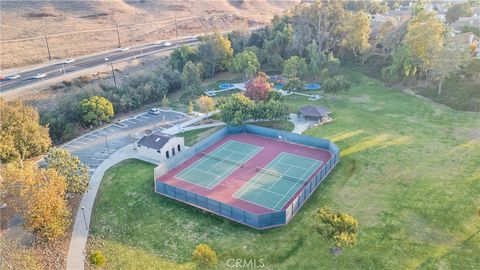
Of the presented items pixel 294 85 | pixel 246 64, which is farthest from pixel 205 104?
pixel 246 64

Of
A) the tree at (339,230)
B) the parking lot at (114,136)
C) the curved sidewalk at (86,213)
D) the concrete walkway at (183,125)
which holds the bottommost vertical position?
the curved sidewalk at (86,213)

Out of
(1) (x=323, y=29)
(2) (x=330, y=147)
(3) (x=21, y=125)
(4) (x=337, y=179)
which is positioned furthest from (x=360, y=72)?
(3) (x=21, y=125)

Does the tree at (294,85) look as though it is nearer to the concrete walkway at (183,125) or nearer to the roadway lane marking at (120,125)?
the concrete walkway at (183,125)

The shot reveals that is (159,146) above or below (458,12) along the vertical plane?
below

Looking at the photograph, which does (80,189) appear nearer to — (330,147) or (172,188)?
(172,188)

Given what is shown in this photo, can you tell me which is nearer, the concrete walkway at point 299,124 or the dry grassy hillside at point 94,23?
the concrete walkway at point 299,124

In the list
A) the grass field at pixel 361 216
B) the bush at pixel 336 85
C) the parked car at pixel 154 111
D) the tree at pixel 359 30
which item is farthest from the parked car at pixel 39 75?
the tree at pixel 359 30

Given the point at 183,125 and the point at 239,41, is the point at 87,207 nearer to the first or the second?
the point at 183,125
